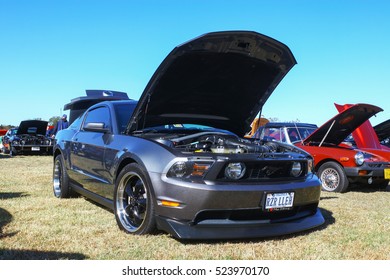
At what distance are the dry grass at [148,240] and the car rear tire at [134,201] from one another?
108 mm

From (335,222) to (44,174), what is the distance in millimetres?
6512

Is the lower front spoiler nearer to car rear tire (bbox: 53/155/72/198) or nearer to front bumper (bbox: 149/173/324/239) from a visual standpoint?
front bumper (bbox: 149/173/324/239)

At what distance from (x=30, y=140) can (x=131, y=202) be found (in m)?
12.8

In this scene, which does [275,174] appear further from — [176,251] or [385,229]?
[385,229]

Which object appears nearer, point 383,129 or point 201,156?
point 201,156

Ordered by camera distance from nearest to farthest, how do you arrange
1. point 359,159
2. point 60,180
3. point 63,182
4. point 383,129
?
point 63,182, point 60,180, point 359,159, point 383,129

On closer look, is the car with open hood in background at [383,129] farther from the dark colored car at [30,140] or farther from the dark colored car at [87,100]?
the dark colored car at [30,140]

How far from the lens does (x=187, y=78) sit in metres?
4.13

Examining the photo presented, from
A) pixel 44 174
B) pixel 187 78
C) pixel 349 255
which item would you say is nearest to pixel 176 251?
pixel 349 255

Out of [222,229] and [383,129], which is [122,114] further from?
[383,129]

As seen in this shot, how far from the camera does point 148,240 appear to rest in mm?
3270

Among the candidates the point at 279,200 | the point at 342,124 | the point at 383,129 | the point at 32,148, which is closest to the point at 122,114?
the point at 279,200

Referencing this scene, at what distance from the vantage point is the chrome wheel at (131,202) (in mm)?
3539
